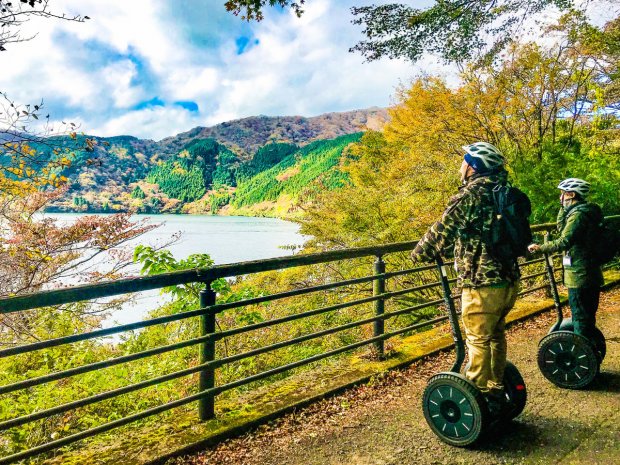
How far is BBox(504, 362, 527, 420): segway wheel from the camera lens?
9.79ft

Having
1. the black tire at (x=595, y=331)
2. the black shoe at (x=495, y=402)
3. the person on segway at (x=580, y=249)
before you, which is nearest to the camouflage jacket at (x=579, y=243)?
the person on segway at (x=580, y=249)

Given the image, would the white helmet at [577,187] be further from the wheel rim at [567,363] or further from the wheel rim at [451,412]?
the wheel rim at [451,412]

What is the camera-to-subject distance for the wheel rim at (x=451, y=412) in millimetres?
2838

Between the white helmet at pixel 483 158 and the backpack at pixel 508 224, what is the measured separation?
16 cm

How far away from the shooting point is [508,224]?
265 centimetres

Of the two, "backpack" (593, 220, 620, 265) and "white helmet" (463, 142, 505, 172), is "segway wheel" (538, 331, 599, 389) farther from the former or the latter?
"white helmet" (463, 142, 505, 172)

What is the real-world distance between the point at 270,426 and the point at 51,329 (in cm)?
765

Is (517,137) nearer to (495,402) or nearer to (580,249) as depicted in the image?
(580,249)

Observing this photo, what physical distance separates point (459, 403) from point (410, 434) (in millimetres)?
557

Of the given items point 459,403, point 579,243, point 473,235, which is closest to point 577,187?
point 579,243

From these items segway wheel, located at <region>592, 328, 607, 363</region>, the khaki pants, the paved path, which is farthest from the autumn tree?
the khaki pants

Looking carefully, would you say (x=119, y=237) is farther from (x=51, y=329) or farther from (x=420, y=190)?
(x=420, y=190)

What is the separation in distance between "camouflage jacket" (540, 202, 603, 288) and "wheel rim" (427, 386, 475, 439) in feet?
5.43

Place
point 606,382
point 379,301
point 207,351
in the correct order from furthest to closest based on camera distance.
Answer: point 379,301 → point 606,382 → point 207,351
